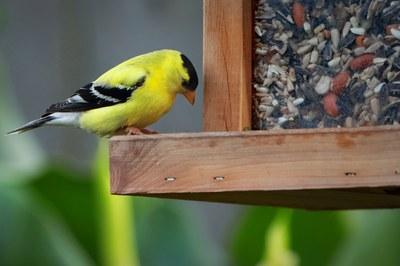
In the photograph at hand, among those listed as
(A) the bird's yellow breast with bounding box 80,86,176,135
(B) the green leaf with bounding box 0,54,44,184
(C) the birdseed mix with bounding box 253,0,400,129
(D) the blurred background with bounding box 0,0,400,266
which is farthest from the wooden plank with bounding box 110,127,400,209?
(B) the green leaf with bounding box 0,54,44,184

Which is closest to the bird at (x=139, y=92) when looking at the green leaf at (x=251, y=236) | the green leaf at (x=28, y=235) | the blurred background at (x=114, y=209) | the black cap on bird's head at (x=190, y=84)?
the black cap on bird's head at (x=190, y=84)

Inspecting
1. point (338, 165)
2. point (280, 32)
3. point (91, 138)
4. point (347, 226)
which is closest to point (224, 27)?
point (280, 32)

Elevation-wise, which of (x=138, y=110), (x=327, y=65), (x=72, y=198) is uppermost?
(x=327, y=65)

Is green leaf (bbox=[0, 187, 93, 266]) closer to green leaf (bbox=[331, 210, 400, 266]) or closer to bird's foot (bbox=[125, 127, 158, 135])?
bird's foot (bbox=[125, 127, 158, 135])

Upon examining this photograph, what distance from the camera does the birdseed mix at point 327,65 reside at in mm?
2057

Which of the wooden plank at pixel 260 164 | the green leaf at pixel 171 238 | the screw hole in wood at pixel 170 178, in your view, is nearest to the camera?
the wooden plank at pixel 260 164

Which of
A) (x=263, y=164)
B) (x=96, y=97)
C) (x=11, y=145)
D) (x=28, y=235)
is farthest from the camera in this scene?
(x=11, y=145)

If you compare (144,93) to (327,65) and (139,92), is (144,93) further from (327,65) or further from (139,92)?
(327,65)

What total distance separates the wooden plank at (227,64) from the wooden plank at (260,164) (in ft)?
0.75

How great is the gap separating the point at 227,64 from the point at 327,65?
0.23 meters

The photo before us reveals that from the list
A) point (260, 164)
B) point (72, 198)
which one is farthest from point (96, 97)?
point (260, 164)

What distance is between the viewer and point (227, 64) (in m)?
2.26

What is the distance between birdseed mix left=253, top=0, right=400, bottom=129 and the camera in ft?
6.75

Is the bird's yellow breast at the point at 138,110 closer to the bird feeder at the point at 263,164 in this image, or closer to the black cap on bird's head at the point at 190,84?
the black cap on bird's head at the point at 190,84
